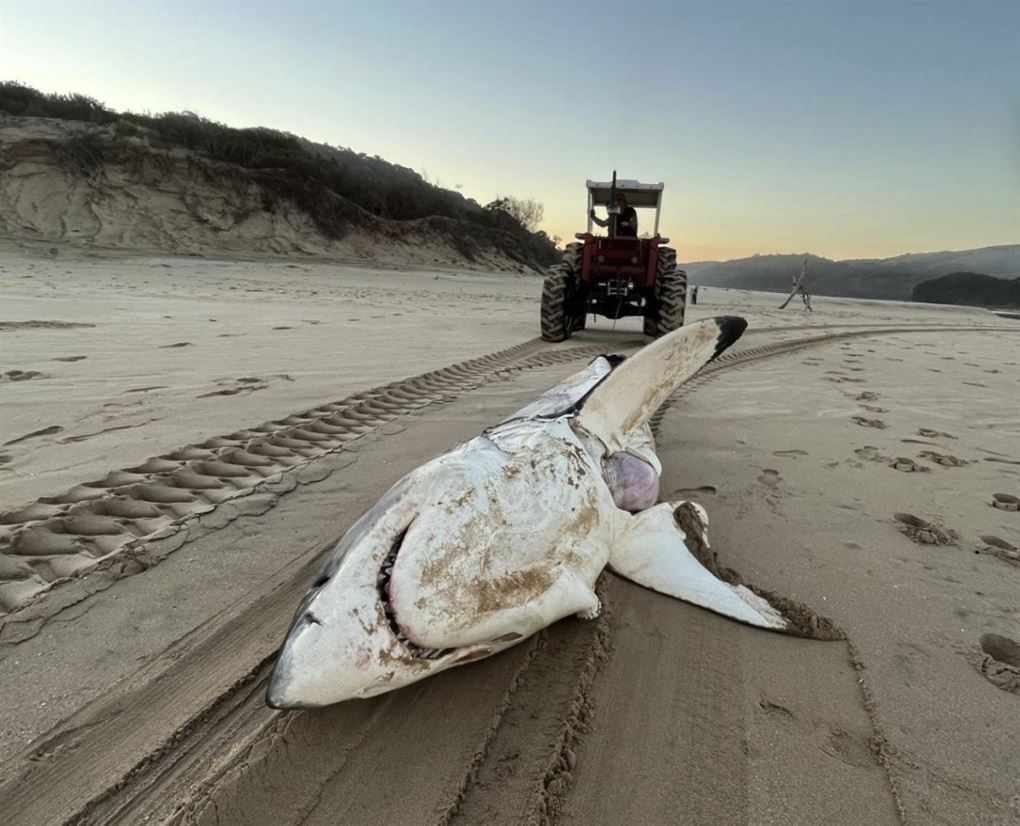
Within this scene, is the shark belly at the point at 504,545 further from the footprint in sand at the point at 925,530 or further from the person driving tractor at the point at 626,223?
the person driving tractor at the point at 626,223

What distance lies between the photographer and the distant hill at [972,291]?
40312mm

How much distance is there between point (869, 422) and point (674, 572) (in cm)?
321

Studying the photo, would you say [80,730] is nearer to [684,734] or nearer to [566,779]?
[566,779]

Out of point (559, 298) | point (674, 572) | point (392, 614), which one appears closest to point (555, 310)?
point (559, 298)

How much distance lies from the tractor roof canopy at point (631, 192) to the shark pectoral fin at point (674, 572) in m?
7.97

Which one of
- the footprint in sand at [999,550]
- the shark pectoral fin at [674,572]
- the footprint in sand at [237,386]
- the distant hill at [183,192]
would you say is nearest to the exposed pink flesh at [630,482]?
the shark pectoral fin at [674,572]

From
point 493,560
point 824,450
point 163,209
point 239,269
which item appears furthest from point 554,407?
point 163,209

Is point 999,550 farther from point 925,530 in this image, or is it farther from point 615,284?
point 615,284

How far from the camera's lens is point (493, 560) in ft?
4.83

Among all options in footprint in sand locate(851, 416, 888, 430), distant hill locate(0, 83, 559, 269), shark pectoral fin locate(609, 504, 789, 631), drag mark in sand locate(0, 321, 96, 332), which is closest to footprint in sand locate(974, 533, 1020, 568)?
shark pectoral fin locate(609, 504, 789, 631)

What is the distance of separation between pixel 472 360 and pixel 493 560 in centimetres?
501

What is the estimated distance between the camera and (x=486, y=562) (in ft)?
4.75

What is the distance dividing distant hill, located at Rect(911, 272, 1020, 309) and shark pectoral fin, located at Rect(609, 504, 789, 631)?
47954 millimetres

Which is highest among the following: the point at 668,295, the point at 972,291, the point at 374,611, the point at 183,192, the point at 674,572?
the point at 183,192
